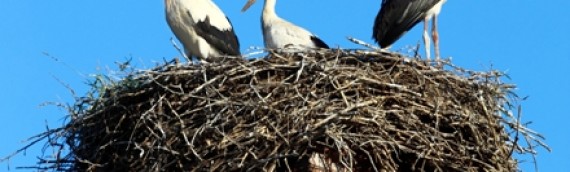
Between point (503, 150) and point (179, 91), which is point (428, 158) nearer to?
point (503, 150)

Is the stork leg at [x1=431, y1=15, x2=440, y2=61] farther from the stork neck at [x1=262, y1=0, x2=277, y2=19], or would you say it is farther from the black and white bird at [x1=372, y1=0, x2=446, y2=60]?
the stork neck at [x1=262, y1=0, x2=277, y2=19]

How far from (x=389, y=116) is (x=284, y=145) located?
792 millimetres

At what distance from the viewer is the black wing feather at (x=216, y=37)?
12.1m

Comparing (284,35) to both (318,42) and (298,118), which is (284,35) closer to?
(318,42)

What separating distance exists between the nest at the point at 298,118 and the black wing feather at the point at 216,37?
72.2 inches

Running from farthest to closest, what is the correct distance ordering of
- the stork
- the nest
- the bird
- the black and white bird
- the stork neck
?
1. the stork neck
2. the bird
3. the black and white bird
4. the stork
5. the nest

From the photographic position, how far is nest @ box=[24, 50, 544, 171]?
940 centimetres

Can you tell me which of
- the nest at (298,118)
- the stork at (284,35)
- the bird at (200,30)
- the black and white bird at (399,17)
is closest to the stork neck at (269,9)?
the stork at (284,35)

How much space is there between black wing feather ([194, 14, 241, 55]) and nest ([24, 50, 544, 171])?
72.2 inches

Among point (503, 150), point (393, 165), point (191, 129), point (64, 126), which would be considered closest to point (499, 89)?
point (503, 150)

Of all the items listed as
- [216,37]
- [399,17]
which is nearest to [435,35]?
[399,17]

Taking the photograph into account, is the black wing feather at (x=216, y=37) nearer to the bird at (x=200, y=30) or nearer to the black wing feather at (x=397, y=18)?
the bird at (x=200, y=30)

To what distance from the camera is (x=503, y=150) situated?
32.5 feet

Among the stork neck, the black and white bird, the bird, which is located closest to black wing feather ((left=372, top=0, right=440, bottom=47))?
the black and white bird
